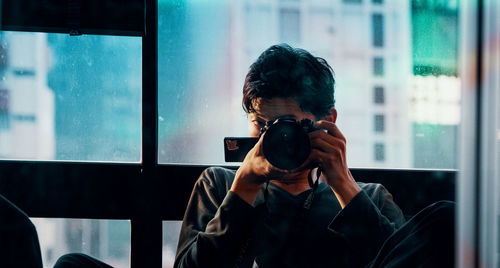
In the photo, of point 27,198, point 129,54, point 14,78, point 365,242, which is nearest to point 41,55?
point 14,78

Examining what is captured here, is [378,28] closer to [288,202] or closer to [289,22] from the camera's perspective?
[289,22]

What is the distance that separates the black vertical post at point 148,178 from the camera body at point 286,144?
0.28m

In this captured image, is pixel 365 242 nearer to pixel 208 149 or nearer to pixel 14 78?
pixel 208 149

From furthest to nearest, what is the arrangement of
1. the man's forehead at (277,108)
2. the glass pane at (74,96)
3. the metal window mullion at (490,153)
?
1. the glass pane at (74,96)
2. the man's forehead at (277,108)
3. the metal window mullion at (490,153)

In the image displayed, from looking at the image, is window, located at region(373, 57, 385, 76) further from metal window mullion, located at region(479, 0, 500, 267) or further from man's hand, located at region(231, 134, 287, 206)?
metal window mullion, located at region(479, 0, 500, 267)

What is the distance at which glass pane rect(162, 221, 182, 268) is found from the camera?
2.55ft

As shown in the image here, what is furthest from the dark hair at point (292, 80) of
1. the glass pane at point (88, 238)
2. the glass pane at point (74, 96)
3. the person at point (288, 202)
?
the glass pane at point (88, 238)

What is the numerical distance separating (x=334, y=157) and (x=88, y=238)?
0.49 meters

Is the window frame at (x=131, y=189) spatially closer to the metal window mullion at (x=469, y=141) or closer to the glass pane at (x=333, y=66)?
the glass pane at (x=333, y=66)

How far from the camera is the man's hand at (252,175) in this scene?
0.57m

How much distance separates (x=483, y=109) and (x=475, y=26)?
56 millimetres

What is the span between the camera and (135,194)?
78 cm

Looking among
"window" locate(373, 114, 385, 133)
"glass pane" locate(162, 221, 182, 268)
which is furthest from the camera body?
"glass pane" locate(162, 221, 182, 268)

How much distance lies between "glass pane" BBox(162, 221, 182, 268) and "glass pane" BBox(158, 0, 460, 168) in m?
0.13
